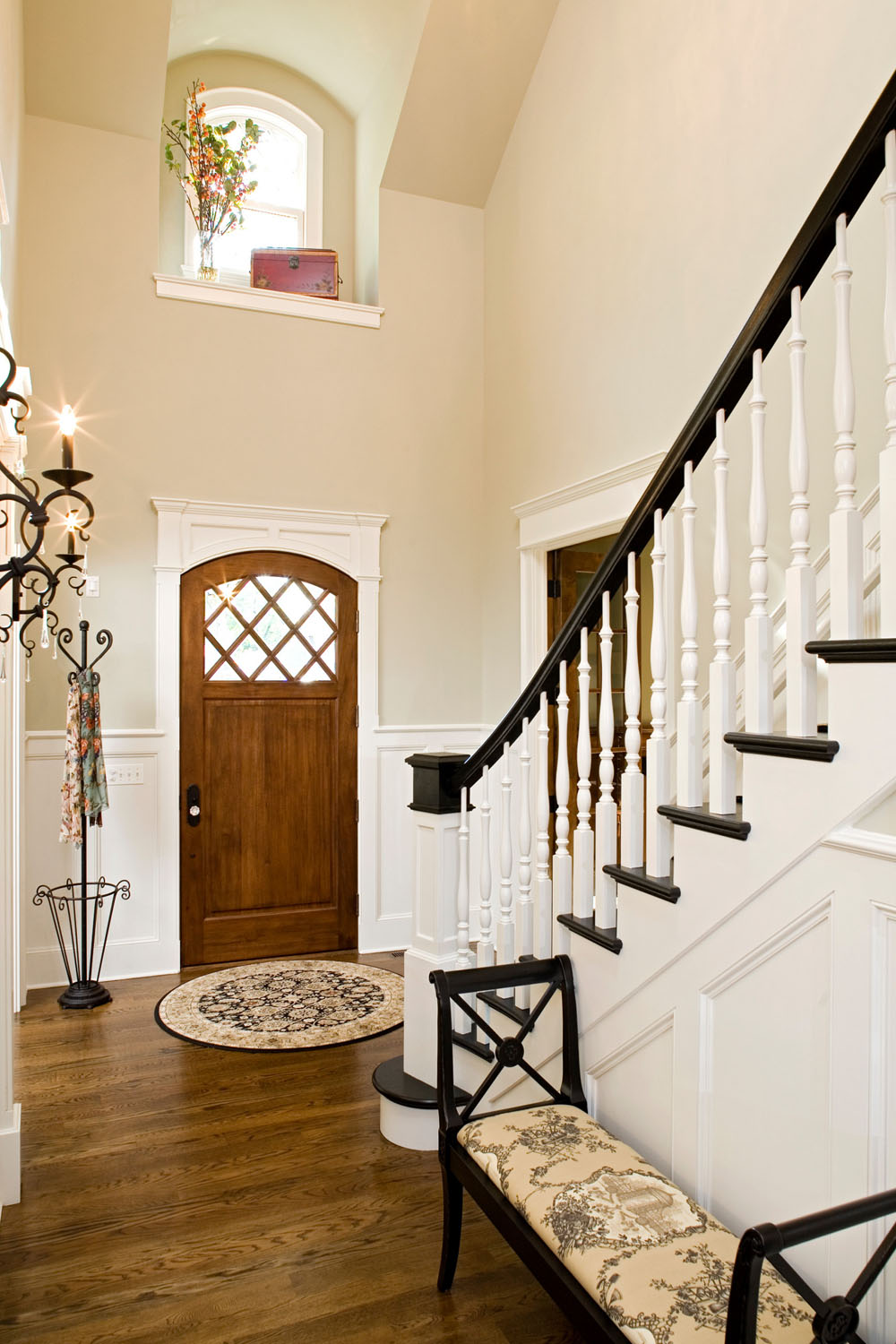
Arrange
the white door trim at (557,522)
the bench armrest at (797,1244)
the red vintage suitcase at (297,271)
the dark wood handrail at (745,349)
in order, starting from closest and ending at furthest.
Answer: the bench armrest at (797,1244), the dark wood handrail at (745,349), the white door trim at (557,522), the red vintage suitcase at (297,271)

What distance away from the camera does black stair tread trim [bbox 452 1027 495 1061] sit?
8.69ft

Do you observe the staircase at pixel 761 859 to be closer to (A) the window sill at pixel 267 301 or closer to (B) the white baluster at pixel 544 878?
(B) the white baluster at pixel 544 878

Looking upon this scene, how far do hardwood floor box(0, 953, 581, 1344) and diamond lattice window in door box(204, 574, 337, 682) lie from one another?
77.9 inches

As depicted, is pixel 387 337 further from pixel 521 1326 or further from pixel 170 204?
pixel 521 1326

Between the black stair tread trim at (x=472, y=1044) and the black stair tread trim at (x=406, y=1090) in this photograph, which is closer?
the black stair tread trim at (x=472, y=1044)

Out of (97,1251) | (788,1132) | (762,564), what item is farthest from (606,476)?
(97,1251)

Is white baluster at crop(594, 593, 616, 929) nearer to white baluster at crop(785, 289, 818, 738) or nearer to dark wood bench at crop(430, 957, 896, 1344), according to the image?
dark wood bench at crop(430, 957, 896, 1344)

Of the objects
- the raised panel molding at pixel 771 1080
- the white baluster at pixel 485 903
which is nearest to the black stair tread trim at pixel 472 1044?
the white baluster at pixel 485 903

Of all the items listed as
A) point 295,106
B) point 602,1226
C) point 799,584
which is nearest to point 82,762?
point 602,1226

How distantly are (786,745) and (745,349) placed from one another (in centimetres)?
76

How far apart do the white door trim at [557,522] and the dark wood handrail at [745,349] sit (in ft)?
5.18

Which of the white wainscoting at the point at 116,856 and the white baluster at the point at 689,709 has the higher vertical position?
the white baluster at the point at 689,709

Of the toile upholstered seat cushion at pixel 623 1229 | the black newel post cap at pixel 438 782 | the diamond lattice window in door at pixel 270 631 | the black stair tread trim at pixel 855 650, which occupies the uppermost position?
the diamond lattice window in door at pixel 270 631

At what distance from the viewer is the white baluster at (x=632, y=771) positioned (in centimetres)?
216
